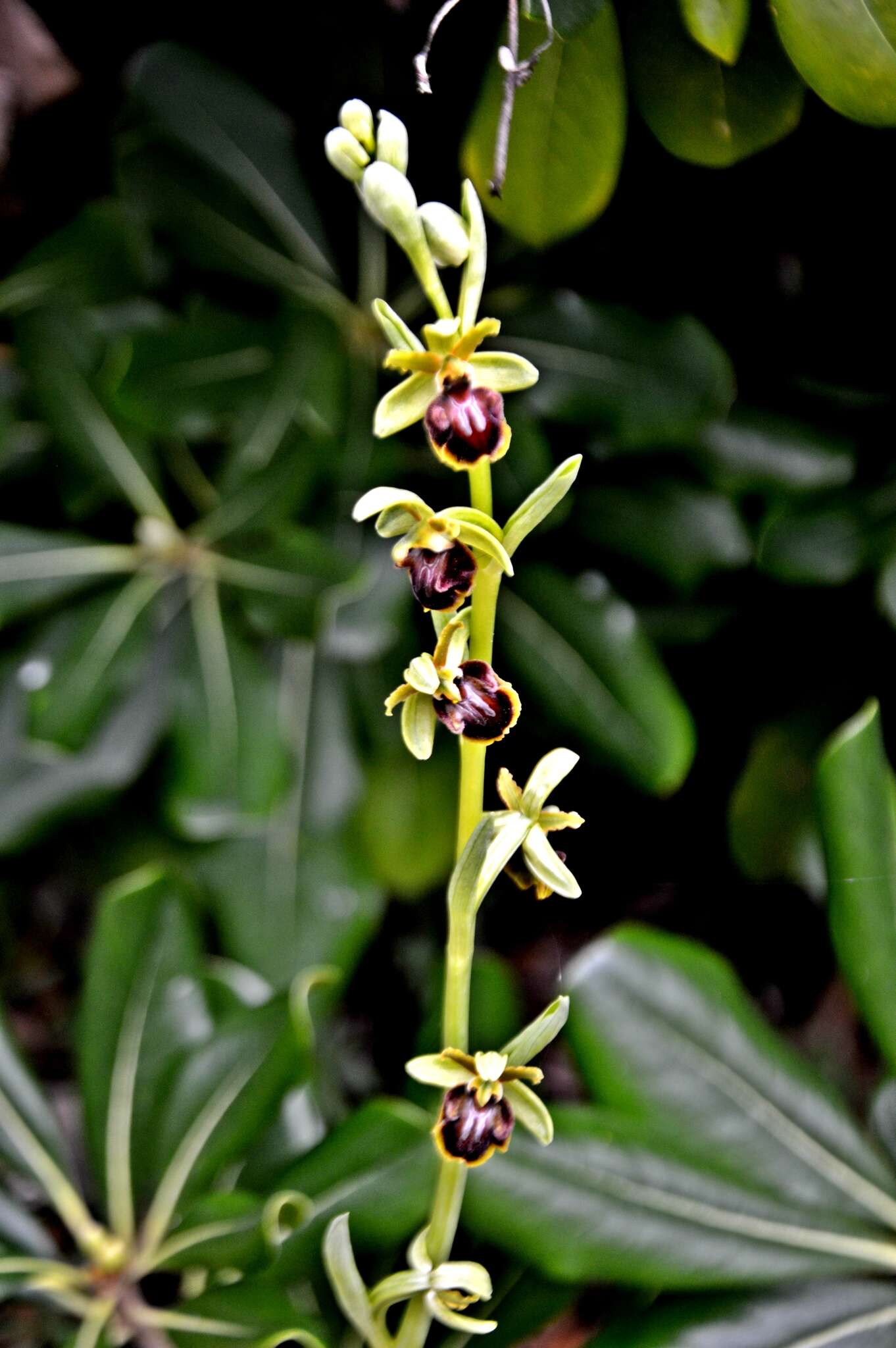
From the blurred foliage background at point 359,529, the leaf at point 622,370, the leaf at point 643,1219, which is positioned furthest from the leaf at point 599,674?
the leaf at point 643,1219

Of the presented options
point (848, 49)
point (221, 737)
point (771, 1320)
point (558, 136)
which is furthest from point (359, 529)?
point (771, 1320)

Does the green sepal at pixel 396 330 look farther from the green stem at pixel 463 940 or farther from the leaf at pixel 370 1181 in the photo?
the leaf at pixel 370 1181

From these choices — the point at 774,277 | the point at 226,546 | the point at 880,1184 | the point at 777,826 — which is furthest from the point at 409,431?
the point at 880,1184

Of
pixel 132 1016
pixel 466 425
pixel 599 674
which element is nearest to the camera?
pixel 466 425

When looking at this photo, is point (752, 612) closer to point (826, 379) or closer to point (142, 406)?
point (826, 379)

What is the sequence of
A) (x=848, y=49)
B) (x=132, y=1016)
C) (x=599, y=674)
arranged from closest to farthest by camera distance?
(x=848, y=49)
(x=132, y=1016)
(x=599, y=674)

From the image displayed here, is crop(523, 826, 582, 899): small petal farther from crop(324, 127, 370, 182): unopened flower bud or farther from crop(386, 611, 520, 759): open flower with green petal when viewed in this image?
crop(324, 127, 370, 182): unopened flower bud

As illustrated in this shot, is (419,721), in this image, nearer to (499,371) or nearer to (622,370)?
(499,371)
